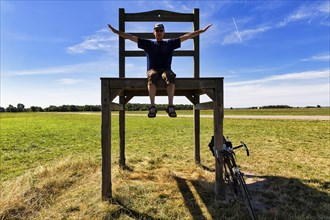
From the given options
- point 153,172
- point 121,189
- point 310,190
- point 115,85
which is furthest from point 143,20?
point 310,190

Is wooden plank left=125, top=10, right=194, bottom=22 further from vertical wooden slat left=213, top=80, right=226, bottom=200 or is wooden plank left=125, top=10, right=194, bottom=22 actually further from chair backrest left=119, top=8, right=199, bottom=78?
vertical wooden slat left=213, top=80, right=226, bottom=200

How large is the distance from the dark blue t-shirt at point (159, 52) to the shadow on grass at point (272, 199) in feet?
7.79

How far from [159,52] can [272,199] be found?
3231 mm

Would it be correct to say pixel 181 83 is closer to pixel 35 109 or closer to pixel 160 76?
pixel 160 76

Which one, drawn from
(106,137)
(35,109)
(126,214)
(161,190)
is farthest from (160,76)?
(35,109)

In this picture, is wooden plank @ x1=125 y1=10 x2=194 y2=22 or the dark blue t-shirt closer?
the dark blue t-shirt

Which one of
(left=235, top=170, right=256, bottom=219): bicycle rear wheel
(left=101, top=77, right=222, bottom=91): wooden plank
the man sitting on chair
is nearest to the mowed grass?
(left=235, top=170, right=256, bottom=219): bicycle rear wheel

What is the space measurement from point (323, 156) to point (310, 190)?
3.62m

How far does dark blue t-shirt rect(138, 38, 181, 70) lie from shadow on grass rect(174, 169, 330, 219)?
238cm

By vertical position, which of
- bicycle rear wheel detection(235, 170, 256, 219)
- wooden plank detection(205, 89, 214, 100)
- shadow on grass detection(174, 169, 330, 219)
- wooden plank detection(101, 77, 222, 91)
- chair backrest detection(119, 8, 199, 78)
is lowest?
shadow on grass detection(174, 169, 330, 219)

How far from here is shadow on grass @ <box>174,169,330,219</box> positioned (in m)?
3.72

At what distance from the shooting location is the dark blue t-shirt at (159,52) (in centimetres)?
461

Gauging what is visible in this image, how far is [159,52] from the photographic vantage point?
4.63 metres

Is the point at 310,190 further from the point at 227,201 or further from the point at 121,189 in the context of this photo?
the point at 121,189
